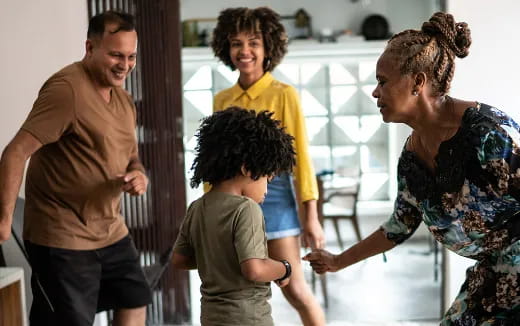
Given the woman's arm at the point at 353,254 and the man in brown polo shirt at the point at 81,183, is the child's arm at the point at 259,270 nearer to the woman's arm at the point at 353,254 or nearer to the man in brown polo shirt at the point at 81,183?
the woman's arm at the point at 353,254

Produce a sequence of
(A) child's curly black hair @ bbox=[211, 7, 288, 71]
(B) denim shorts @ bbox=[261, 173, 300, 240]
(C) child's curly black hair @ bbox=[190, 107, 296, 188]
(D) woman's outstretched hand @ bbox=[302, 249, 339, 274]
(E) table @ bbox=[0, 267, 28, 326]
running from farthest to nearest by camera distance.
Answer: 1. (E) table @ bbox=[0, 267, 28, 326]
2. (A) child's curly black hair @ bbox=[211, 7, 288, 71]
3. (B) denim shorts @ bbox=[261, 173, 300, 240]
4. (D) woman's outstretched hand @ bbox=[302, 249, 339, 274]
5. (C) child's curly black hair @ bbox=[190, 107, 296, 188]

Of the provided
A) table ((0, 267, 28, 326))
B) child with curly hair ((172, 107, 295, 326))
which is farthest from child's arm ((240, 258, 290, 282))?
table ((0, 267, 28, 326))

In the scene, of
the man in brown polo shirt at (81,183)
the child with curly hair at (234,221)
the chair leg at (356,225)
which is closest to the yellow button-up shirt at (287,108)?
the man in brown polo shirt at (81,183)

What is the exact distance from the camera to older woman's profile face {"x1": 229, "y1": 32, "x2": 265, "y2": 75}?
253 centimetres

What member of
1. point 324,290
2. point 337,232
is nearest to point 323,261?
point 324,290

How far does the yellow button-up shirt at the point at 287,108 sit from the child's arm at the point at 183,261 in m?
0.74

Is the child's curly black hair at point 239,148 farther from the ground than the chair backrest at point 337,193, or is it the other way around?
the child's curly black hair at point 239,148

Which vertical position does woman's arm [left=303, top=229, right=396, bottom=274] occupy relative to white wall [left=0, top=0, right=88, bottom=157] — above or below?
below

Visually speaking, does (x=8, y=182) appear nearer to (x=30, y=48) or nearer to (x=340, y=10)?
(x=30, y=48)

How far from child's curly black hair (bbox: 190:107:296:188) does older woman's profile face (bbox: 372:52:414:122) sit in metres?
0.34

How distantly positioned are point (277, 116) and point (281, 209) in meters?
Answer: 0.34

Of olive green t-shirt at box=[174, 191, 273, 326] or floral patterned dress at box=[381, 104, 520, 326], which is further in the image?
olive green t-shirt at box=[174, 191, 273, 326]

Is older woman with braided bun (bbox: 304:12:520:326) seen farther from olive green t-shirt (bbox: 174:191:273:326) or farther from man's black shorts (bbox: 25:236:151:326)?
man's black shorts (bbox: 25:236:151:326)

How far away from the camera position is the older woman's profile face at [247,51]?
99.7 inches
